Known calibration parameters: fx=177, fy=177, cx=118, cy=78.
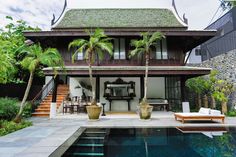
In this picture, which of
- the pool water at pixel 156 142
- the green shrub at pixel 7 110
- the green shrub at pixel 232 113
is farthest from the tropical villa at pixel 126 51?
the pool water at pixel 156 142

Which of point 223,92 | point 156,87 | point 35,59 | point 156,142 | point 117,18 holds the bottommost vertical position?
point 156,142

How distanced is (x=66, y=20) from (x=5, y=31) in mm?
7890

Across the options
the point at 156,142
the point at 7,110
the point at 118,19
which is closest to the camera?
the point at 156,142

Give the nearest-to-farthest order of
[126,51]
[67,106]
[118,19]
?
[67,106] → [126,51] → [118,19]

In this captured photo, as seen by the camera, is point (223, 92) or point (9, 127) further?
point (223, 92)

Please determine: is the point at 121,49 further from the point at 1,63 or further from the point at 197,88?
the point at 1,63

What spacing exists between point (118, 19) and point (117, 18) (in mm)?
260

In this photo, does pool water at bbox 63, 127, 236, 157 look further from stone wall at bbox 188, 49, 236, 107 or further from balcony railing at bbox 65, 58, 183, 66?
balcony railing at bbox 65, 58, 183, 66

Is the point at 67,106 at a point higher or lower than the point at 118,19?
lower

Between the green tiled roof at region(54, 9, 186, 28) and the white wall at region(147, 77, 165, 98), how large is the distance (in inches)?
182

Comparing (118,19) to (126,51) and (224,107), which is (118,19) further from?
(224,107)

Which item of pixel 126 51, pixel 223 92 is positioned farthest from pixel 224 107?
pixel 126 51

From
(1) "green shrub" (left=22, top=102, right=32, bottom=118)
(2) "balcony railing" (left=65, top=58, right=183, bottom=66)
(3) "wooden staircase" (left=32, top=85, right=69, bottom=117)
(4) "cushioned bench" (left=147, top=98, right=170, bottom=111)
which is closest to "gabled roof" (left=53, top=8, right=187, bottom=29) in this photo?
(2) "balcony railing" (left=65, top=58, right=183, bottom=66)

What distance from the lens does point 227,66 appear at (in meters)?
13.1
